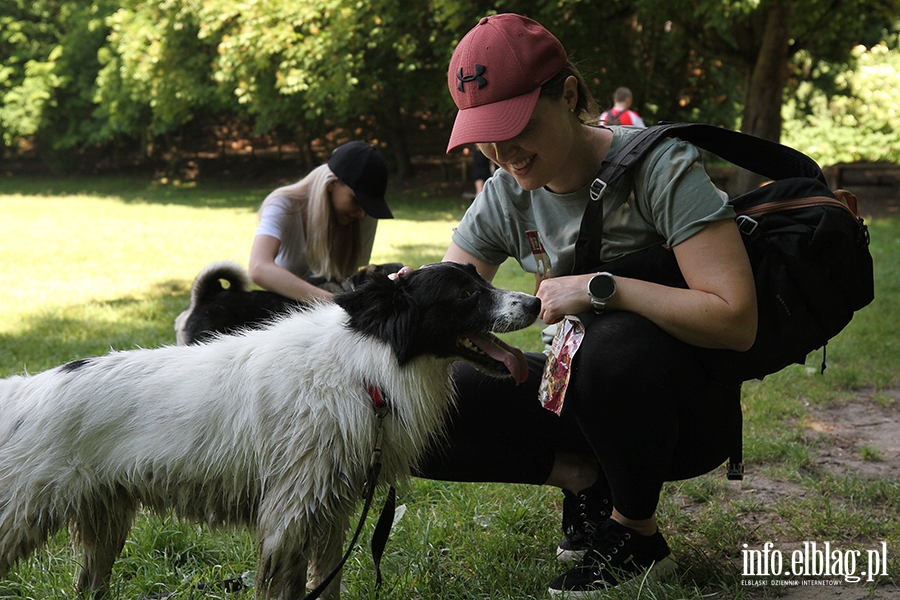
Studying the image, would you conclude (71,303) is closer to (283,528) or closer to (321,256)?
(321,256)

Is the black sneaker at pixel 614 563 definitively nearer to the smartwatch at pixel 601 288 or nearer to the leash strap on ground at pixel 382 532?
the leash strap on ground at pixel 382 532

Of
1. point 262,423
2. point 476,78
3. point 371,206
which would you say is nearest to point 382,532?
point 262,423

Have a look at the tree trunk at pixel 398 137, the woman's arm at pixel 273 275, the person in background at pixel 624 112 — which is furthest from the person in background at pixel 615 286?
the tree trunk at pixel 398 137

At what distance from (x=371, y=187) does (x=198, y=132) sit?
26.1 m

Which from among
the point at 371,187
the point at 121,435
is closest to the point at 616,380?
the point at 121,435

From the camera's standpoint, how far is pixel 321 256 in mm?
4270

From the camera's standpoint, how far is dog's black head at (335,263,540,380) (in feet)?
7.60

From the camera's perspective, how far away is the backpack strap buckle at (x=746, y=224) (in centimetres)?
230

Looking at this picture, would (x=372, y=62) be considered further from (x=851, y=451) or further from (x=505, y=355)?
(x=505, y=355)

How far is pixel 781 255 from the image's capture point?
88.7 inches

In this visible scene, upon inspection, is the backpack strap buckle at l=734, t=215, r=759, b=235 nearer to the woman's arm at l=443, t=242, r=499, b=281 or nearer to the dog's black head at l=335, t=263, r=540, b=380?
the dog's black head at l=335, t=263, r=540, b=380

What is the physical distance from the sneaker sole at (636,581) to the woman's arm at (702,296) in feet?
2.38

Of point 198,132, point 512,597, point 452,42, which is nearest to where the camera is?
point 512,597

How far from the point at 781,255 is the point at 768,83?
1164cm
